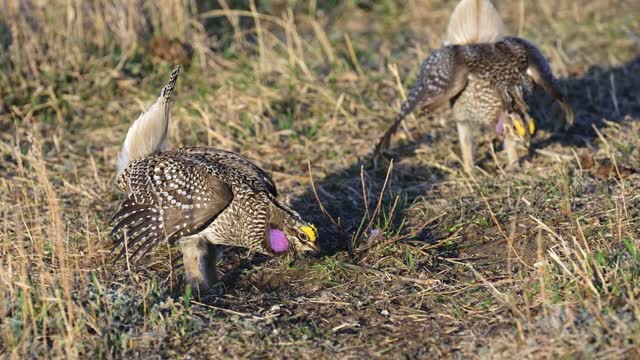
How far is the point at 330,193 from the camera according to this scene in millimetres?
6887

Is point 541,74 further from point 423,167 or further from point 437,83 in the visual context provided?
point 423,167

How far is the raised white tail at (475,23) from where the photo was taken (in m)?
7.19

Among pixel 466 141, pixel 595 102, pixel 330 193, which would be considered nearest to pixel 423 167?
pixel 466 141

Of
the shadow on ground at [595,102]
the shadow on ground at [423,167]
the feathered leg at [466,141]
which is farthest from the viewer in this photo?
the shadow on ground at [595,102]

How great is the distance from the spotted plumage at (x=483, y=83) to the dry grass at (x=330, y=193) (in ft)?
1.37

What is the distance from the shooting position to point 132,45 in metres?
8.82

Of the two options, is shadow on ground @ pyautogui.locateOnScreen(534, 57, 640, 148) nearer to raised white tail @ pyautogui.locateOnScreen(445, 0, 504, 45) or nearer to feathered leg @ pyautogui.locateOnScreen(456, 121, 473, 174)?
feathered leg @ pyautogui.locateOnScreen(456, 121, 473, 174)

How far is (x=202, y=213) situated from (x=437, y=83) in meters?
2.30

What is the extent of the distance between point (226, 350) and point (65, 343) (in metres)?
0.77

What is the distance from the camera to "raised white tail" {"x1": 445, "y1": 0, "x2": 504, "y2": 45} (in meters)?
7.19

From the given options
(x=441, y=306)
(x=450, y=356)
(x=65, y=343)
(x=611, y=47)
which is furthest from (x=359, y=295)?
(x=611, y=47)

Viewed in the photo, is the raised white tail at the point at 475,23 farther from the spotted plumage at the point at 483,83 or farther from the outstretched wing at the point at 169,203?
the outstretched wing at the point at 169,203

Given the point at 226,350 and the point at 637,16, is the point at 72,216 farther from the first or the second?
the point at 637,16

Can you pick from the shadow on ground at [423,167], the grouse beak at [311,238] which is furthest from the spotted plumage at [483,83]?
the grouse beak at [311,238]
